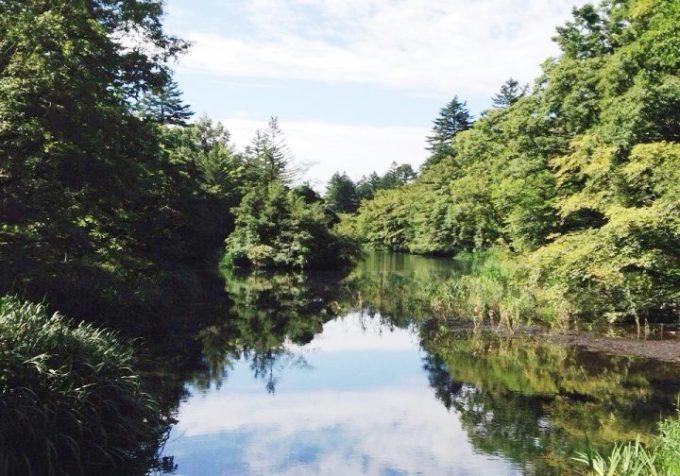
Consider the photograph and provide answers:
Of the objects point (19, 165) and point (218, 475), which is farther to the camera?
point (19, 165)

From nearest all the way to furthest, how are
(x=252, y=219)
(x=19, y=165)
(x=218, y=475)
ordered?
(x=218, y=475) < (x=19, y=165) < (x=252, y=219)

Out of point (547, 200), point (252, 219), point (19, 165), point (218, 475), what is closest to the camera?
point (218, 475)

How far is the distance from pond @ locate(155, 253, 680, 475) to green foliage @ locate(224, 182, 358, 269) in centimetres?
2128

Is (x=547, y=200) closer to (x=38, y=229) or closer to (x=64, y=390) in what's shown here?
(x=38, y=229)

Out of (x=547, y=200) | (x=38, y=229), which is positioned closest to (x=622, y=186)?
(x=547, y=200)

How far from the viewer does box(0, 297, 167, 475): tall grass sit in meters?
7.12

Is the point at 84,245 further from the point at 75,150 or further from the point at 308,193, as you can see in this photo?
the point at 308,193

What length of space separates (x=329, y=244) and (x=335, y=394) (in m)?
30.7

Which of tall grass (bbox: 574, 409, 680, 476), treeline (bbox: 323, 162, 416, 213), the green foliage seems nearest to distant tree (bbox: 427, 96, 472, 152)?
treeline (bbox: 323, 162, 416, 213)

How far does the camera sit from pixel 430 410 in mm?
11539

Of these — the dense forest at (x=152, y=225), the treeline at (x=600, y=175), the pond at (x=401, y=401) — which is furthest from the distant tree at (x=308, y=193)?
the pond at (x=401, y=401)

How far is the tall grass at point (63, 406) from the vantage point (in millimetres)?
7125

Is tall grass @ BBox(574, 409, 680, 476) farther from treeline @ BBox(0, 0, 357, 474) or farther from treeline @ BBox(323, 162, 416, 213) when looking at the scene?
treeline @ BBox(323, 162, 416, 213)

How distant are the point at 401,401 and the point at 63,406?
667cm
